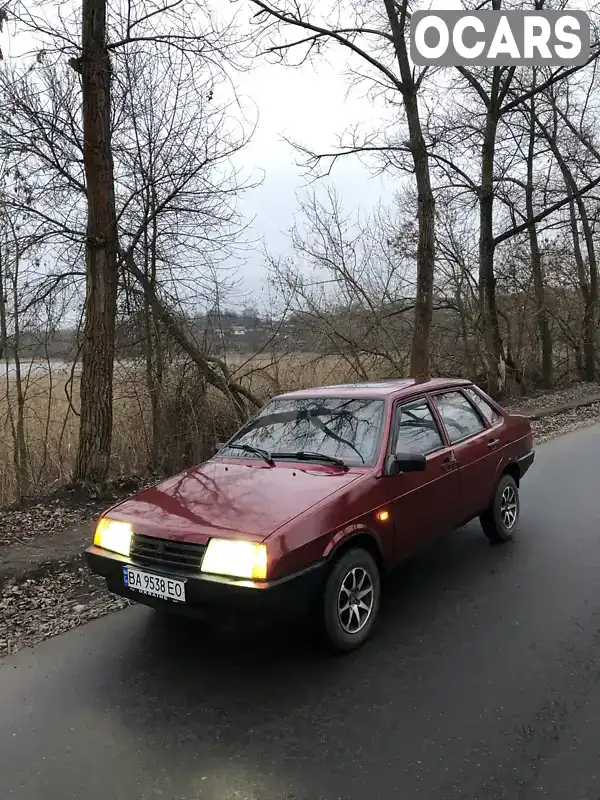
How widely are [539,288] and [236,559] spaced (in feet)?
61.7

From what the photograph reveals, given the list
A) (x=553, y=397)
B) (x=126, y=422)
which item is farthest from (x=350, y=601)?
(x=553, y=397)

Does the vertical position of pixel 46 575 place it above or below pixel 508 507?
below

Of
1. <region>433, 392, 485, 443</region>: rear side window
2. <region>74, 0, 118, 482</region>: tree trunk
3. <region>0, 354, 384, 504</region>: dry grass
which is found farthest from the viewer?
<region>0, 354, 384, 504</region>: dry grass

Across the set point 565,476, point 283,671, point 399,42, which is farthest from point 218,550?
point 399,42

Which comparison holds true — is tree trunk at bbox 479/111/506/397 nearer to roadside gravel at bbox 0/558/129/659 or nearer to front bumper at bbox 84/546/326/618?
roadside gravel at bbox 0/558/129/659

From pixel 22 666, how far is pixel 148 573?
0.98m

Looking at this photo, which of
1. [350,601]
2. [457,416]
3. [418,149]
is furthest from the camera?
[418,149]

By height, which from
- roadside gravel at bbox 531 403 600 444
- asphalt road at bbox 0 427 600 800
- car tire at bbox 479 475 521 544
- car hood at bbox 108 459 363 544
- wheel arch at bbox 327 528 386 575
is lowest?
roadside gravel at bbox 531 403 600 444

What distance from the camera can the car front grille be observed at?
3.54 m

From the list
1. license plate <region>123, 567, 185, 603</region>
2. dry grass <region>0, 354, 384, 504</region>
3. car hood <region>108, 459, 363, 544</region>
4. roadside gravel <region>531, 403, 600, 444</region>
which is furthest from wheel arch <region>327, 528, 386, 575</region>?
roadside gravel <region>531, 403, 600, 444</region>

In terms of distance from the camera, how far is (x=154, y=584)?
143 inches

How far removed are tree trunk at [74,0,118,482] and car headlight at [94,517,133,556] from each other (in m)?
3.73

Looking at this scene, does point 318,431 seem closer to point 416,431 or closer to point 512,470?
point 416,431

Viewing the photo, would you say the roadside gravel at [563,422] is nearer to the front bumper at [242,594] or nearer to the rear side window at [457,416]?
the rear side window at [457,416]
